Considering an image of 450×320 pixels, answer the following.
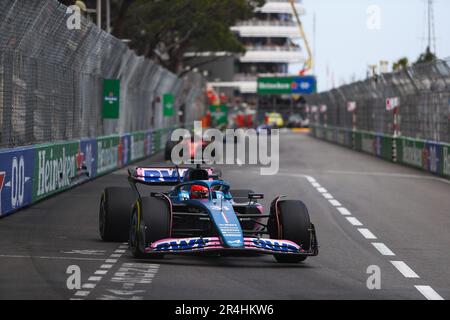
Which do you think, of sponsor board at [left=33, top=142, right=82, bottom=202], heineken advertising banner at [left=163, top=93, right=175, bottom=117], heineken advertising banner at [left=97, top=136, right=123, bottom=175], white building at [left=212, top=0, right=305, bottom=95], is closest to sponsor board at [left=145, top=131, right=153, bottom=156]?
heineken advertising banner at [left=163, top=93, right=175, bottom=117]

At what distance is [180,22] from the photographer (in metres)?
69.6

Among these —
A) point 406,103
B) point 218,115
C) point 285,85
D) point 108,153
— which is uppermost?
point 285,85

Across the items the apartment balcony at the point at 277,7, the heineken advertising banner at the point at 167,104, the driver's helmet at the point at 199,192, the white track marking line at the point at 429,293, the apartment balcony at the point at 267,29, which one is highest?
the apartment balcony at the point at 277,7

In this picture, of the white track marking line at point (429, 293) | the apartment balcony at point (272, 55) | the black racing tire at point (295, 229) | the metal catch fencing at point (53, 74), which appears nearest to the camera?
the white track marking line at point (429, 293)

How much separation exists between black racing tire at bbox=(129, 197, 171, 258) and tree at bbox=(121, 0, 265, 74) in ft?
161

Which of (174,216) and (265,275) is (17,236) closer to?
(174,216)

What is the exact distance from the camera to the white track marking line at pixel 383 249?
14.5 metres

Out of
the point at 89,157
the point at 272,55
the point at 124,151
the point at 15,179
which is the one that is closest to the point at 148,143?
the point at 124,151

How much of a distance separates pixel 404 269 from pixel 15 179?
8.18m

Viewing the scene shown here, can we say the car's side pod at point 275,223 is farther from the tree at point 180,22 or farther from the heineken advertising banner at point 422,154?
the tree at point 180,22

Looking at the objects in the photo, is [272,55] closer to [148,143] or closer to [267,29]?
[267,29]

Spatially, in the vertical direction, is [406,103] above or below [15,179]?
above

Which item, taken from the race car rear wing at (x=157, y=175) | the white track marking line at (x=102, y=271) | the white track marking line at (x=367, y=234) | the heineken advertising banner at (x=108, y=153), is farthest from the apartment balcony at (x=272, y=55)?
the white track marking line at (x=102, y=271)

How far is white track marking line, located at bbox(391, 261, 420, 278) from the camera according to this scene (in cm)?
1242
